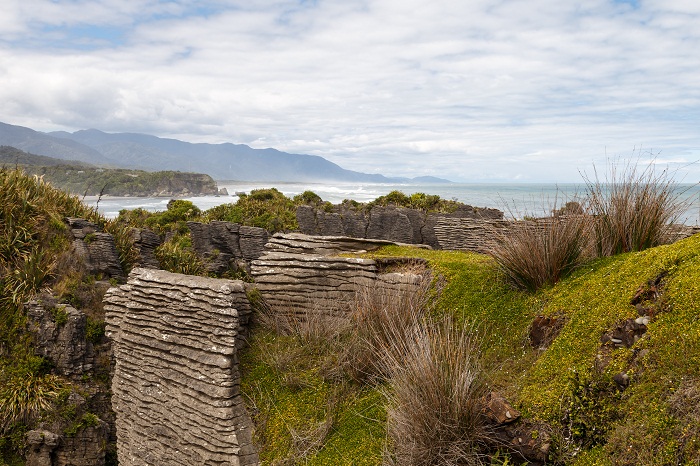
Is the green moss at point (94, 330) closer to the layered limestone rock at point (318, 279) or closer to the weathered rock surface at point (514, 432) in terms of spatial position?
the layered limestone rock at point (318, 279)

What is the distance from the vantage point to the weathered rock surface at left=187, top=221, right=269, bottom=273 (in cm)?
2334

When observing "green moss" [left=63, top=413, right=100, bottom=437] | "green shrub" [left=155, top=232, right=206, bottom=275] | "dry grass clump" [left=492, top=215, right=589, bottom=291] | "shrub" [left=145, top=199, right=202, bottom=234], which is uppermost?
"dry grass clump" [left=492, top=215, right=589, bottom=291]

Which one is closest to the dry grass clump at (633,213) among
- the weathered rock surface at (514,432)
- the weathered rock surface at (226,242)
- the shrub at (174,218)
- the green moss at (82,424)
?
the weathered rock surface at (514,432)

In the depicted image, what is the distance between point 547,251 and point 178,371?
5.74m

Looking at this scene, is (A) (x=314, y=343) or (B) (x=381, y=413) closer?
(B) (x=381, y=413)

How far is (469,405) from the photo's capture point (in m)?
4.72

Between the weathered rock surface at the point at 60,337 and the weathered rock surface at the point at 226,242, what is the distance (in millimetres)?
11460

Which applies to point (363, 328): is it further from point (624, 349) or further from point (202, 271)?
point (202, 271)

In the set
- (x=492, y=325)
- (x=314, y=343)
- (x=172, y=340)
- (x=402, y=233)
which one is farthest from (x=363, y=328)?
(x=402, y=233)

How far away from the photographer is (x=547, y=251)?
6289mm

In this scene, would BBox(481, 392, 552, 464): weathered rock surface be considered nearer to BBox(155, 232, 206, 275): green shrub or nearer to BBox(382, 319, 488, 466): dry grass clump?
BBox(382, 319, 488, 466): dry grass clump

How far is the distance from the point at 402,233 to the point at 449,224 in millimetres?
10636

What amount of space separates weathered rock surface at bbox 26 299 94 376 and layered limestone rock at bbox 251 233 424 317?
5.25 m

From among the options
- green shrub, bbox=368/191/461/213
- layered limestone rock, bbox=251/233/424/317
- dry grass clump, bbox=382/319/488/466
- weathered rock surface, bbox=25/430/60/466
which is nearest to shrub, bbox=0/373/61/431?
weathered rock surface, bbox=25/430/60/466
